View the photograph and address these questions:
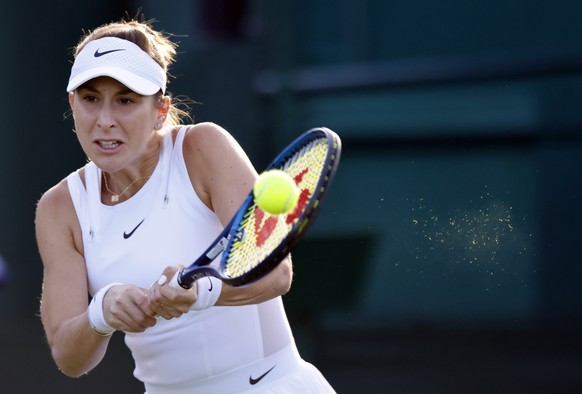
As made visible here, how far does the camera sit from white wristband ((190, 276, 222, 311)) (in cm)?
250

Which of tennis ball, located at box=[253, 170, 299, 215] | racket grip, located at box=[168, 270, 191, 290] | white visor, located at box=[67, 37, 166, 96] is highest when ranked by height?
white visor, located at box=[67, 37, 166, 96]

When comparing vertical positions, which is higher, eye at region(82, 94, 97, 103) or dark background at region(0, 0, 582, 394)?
eye at region(82, 94, 97, 103)

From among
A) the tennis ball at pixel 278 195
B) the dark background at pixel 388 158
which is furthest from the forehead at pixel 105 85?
the dark background at pixel 388 158

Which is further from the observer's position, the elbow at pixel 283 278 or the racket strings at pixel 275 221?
the elbow at pixel 283 278

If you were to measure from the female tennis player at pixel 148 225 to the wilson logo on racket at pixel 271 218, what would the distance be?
0.13 metres

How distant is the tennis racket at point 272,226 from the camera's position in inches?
92.4

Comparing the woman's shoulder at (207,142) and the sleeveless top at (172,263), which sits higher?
the woman's shoulder at (207,142)

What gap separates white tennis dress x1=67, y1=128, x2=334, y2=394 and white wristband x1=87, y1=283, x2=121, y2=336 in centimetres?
18

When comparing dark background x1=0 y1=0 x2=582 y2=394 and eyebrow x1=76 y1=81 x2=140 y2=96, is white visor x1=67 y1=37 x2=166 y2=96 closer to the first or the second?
eyebrow x1=76 y1=81 x2=140 y2=96

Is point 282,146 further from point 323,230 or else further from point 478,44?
point 478,44

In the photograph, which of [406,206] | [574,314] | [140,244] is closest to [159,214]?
[140,244]

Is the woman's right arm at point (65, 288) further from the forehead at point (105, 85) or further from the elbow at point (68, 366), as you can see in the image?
the forehead at point (105, 85)

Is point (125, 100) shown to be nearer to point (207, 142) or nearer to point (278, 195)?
point (207, 142)

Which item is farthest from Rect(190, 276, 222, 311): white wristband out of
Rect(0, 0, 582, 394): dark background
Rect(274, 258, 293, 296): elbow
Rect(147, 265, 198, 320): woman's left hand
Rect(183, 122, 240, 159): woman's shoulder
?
Rect(0, 0, 582, 394): dark background
